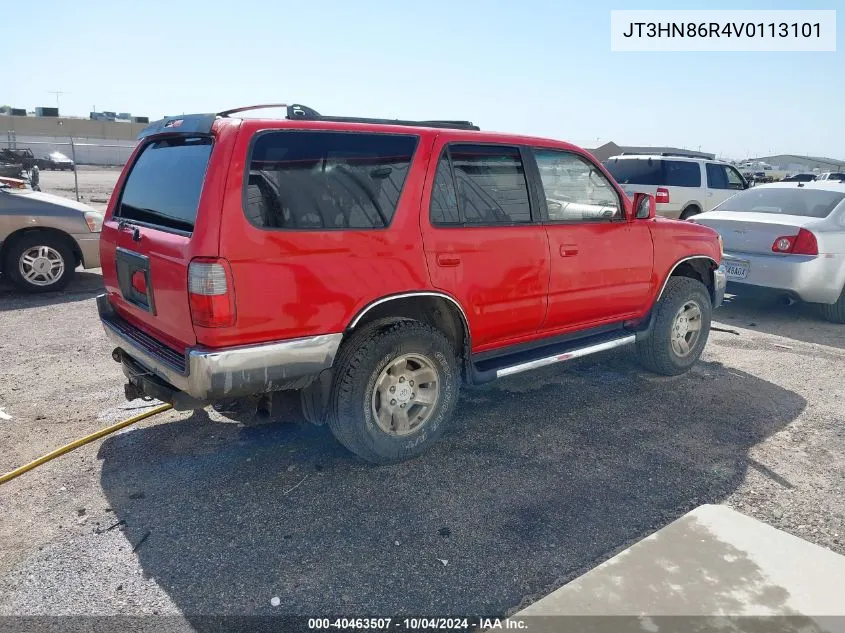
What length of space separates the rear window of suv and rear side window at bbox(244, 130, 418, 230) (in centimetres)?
1058

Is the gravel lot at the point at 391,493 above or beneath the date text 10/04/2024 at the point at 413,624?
above

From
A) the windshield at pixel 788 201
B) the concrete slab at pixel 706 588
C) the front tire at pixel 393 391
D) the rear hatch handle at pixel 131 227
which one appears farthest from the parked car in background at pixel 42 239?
the windshield at pixel 788 201

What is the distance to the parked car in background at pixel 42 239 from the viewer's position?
25.9 ft

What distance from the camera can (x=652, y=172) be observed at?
525 inches

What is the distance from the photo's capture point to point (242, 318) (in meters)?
3.13

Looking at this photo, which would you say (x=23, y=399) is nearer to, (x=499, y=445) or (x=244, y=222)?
(x=244, y=222)

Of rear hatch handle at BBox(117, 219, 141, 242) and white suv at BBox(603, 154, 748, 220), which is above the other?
white suv at BBox(603, 154, 748, 220)

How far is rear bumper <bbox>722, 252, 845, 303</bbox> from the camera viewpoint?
7.29m

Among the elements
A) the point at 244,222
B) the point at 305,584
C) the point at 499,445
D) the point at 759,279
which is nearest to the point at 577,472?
the point at 499,445

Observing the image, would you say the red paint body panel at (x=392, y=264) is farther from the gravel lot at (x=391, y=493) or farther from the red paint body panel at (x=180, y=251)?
the gravel lot at (x=391, y=493)

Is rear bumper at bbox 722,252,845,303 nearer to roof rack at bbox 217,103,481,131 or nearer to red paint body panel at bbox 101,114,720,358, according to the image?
red paint body panel at bbox 101,114,720,358

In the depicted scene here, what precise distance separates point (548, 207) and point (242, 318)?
229 cm

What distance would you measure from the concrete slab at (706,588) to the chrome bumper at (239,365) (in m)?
1.58

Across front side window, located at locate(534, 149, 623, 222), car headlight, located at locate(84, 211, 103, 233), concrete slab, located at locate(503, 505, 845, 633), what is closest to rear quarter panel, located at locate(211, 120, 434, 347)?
front side window, located at locate(534, 149, 623, 222)
